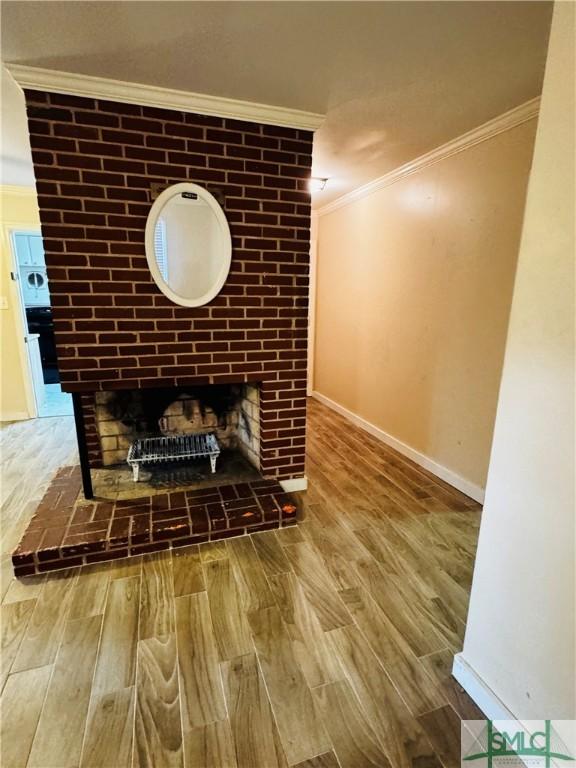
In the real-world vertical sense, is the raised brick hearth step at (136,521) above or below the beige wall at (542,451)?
below

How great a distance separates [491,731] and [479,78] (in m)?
2.57

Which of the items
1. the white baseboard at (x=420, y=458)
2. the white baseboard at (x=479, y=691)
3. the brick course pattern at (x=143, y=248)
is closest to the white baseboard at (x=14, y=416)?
the brick course pattern at (x=143, y=248)

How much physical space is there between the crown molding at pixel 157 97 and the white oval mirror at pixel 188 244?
1.22 ft

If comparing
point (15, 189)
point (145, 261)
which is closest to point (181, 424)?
point (145, 261)

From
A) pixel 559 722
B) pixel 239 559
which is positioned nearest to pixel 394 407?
pixel 239 559

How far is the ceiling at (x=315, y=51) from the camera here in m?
1.32

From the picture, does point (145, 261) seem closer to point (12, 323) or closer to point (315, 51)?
point (315, 51)

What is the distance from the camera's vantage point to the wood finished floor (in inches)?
45.6

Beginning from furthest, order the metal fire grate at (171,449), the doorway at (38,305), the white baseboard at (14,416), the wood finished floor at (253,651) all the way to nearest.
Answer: the doorway at (38,305) < the white baseboard at (14,416) < the metal fire grate at (171,449) < the wood finished floor at (253,651)

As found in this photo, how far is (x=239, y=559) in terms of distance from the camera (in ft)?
6.45

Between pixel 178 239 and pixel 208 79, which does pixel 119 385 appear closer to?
pixel 178 239

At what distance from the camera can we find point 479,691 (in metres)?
1.26

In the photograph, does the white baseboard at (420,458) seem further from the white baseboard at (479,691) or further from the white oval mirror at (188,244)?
the white oval mirror at (188,244)

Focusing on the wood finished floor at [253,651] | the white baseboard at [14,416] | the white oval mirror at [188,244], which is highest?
the white oval mirror at [188,244]
